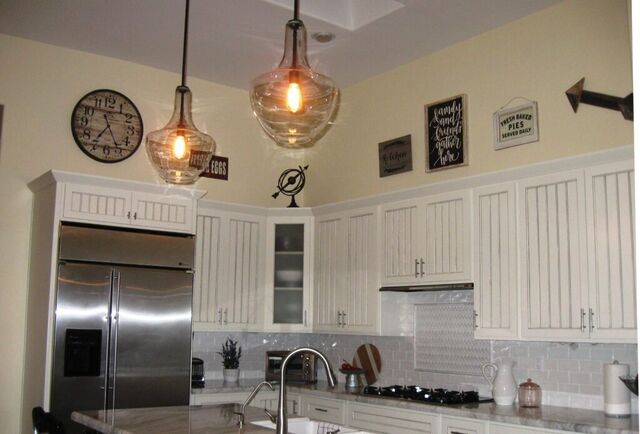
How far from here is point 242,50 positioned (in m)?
5.77

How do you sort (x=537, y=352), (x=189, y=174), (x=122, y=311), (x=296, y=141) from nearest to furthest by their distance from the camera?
(x=296, y=141) → (x=189, y=174) → (x=537, y=352) → (x=122, y=311)

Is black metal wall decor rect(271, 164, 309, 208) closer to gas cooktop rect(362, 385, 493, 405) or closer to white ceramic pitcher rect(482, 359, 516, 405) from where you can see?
gas cooktop rect(362, 385, 493, 405)

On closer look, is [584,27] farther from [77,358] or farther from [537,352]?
[77,358]

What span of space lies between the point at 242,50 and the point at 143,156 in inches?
48.6

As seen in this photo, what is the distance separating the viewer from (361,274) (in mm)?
5785

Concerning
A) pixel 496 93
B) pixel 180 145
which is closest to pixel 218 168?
pixel 496 93

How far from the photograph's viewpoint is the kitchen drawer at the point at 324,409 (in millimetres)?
5414

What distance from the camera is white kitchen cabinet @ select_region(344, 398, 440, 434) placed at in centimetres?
466

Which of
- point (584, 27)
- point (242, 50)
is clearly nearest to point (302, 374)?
point (242, 50)

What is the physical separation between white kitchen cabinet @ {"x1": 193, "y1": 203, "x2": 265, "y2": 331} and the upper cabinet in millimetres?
1291

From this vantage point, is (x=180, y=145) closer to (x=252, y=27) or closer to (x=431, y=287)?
(x=252, y=27)

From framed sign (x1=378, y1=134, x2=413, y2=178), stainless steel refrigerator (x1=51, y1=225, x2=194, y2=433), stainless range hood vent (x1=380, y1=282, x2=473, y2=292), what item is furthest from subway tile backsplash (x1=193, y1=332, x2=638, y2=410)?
framed sign (x1=378, y1=134, x2=413, y2=178)

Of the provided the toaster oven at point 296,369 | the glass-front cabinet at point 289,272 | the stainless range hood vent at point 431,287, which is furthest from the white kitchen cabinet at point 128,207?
the stainless range hood vent at point 431,287

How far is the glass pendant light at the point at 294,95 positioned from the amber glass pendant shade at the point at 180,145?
781 mm
